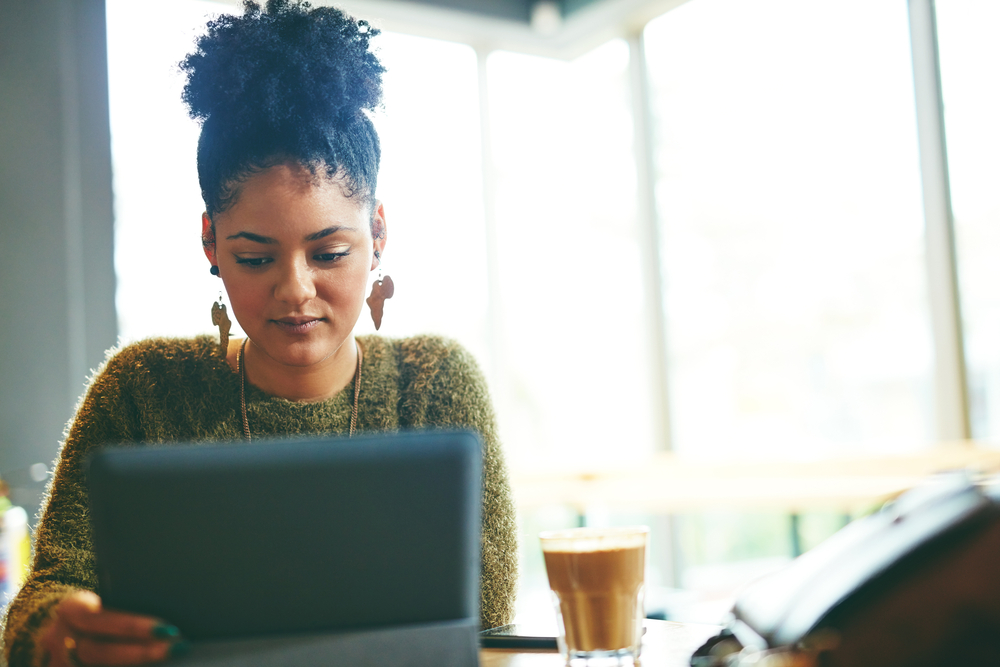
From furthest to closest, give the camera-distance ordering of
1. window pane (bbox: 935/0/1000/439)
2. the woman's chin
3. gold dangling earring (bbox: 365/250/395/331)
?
window pane (bbox: 935/0/1000/439), gold dangling earring (bbox: 365/250/395/331), the woman's chin

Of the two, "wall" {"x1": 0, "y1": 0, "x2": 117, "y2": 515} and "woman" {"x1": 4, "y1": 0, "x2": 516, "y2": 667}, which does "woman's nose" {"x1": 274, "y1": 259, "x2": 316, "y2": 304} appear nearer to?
"woman" {"x1": 4, "y1": 0, "x2": 516, "y2": 667}

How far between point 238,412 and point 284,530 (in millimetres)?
731

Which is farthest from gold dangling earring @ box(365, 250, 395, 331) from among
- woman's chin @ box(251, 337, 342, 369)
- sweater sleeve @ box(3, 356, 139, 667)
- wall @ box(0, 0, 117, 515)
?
wall @ box(0, 0, 117, 515)

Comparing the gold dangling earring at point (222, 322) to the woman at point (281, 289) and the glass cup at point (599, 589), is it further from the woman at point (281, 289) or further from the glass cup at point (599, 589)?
the glass cup at point (599, 589)

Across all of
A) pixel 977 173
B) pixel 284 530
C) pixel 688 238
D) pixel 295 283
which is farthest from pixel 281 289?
pixel 688 238

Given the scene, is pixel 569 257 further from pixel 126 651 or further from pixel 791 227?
pixel 126 651

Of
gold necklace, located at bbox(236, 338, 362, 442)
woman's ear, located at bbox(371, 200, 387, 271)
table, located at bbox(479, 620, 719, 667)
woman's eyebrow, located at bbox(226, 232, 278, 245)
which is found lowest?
table, located at bbox(479, 620, 719, 667)

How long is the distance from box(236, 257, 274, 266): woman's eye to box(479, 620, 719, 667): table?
617 millimetres

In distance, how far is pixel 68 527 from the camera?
1.06 metres

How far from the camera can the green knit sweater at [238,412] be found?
1.09 meters

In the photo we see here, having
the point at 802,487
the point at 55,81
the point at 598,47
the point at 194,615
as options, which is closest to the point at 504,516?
the point at 194,615

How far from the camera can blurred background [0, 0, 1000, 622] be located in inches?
105

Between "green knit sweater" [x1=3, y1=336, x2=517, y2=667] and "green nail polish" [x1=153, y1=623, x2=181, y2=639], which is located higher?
"green knit sweater" [x1=3, y1=336, x2=517, y2=667]

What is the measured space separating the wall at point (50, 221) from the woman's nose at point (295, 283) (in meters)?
1.83
